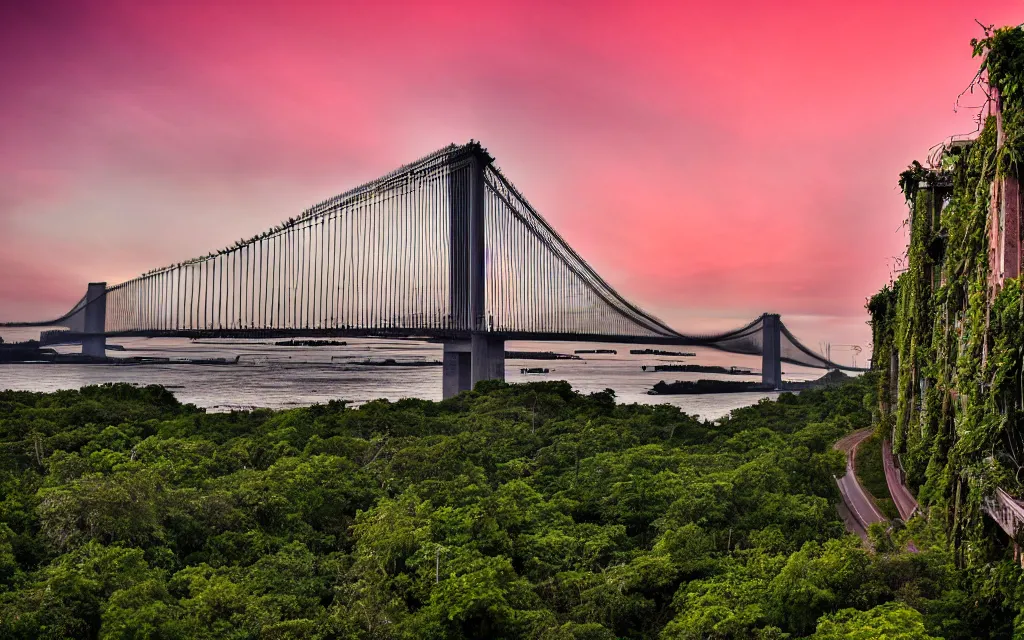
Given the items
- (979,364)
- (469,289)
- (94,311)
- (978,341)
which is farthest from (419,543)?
(94,311)

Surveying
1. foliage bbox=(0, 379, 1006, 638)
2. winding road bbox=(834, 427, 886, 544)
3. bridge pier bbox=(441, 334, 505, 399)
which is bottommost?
winding road bbox=(834, 427, 886, 544)

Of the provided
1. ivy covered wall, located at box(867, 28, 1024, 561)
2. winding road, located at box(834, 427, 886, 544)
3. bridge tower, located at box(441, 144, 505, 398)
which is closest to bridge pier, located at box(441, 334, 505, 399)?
bridge tower, located at box(441, 144, 505, 398)

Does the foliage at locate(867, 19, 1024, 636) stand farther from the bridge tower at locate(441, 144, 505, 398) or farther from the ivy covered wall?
the bridge tower at locate(441, 144, 505, 398)

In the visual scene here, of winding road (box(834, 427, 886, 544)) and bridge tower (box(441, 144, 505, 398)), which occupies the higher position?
bridge tower (box(441, 144, 505, 398))

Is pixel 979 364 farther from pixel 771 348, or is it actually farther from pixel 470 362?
pixel 771 348

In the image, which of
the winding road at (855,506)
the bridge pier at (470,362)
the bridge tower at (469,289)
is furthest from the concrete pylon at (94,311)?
the winding road at (855,506)

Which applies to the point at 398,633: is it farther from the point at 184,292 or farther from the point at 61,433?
the point at 184,292

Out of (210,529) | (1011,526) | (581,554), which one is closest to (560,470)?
(581,554)

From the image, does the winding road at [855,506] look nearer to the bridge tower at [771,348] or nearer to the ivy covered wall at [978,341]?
the ivy covered wall at [978,341]
